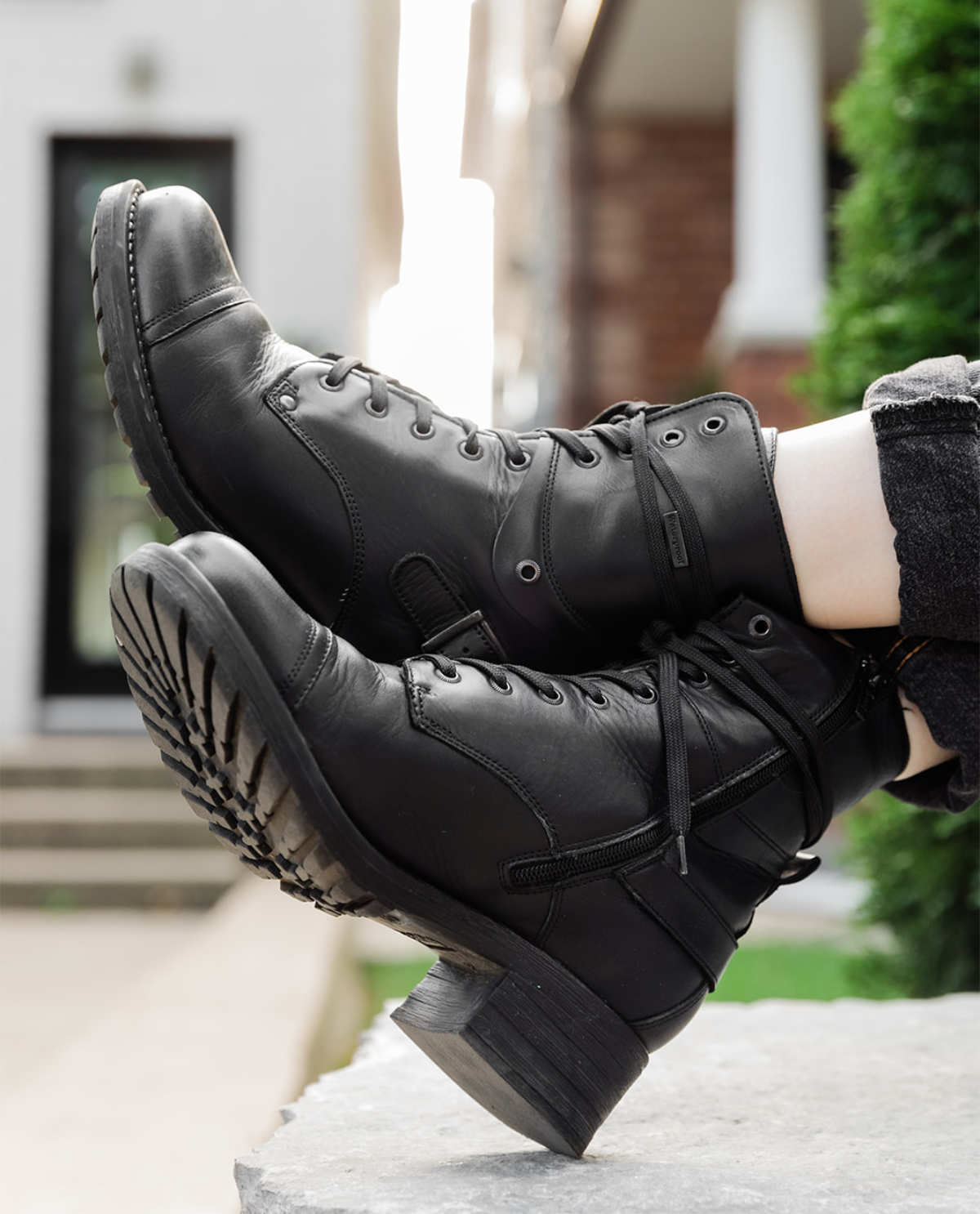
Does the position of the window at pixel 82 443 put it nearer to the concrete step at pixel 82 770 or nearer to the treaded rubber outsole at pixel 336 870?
the concrete step at pixel 82 770

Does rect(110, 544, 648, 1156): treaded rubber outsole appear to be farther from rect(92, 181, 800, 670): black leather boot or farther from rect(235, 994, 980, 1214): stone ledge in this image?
rect(92, 181, 800, 670): black leather boot

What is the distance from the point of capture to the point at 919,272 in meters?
2.72

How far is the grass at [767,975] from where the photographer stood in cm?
349

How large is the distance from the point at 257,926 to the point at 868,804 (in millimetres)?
1742

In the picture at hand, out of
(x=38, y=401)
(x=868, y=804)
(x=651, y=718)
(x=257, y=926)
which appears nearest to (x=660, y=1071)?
(x=651, y=718)

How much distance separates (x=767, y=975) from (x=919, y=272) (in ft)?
6.58

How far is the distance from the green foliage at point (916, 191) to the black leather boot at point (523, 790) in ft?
5.30

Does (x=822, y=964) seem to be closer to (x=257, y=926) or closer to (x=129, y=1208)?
(x=257, y=926)

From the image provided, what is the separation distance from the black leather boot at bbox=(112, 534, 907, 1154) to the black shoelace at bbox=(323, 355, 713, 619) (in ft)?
0.17

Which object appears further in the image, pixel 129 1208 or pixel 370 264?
pixel 370 264

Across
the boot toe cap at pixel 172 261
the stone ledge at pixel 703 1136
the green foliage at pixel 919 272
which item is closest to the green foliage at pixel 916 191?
the green foliage at pixel 919 272

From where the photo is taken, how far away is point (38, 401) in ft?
21.9

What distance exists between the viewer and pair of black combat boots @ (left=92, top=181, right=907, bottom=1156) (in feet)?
3.68

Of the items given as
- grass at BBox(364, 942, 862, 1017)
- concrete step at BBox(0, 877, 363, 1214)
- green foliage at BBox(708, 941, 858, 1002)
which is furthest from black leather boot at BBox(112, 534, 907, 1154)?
grass at BBox(364, 942, 862, 1017)
